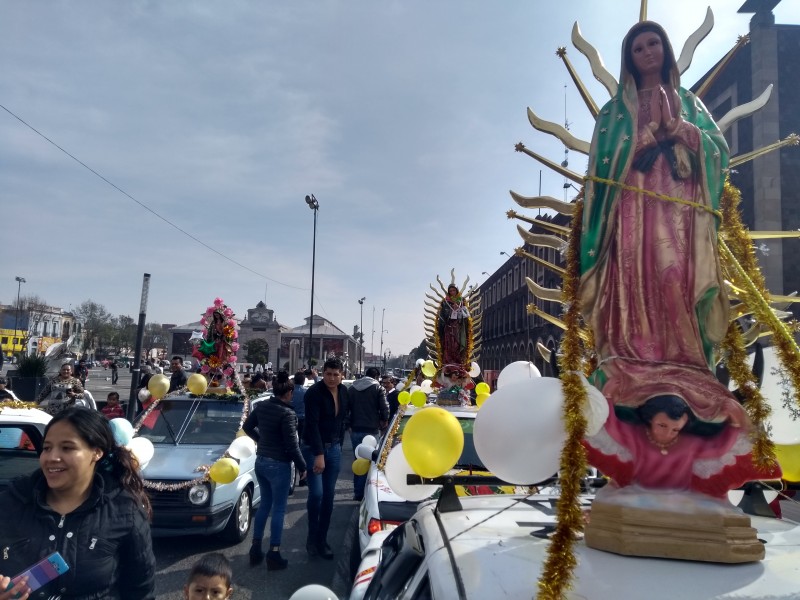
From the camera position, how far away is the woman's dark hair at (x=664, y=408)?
94.5 inches

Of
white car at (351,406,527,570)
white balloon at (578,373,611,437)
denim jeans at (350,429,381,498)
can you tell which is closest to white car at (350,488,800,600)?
white balloon at (578,373,611,437)

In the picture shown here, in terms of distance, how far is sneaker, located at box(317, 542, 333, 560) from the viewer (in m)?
6.15

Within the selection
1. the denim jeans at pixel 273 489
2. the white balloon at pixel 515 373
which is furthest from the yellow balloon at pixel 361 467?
the white balloon at pixel 515 373

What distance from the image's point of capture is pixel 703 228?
2742 millimetres

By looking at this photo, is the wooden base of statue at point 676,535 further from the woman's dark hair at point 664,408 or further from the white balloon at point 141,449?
the white balloon at point 141,449

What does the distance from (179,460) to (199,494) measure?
68cm

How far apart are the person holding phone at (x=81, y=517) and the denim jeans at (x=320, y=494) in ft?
11.9

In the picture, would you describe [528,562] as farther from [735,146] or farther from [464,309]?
[735,146]

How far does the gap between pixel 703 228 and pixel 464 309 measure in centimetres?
839

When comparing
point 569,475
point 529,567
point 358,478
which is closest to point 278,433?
point 358,478

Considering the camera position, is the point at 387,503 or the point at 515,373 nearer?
the point at 515,373

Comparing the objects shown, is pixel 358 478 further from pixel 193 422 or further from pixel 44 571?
pixel 44 571

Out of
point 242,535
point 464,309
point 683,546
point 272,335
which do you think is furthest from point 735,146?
point 272,335

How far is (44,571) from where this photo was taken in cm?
210
